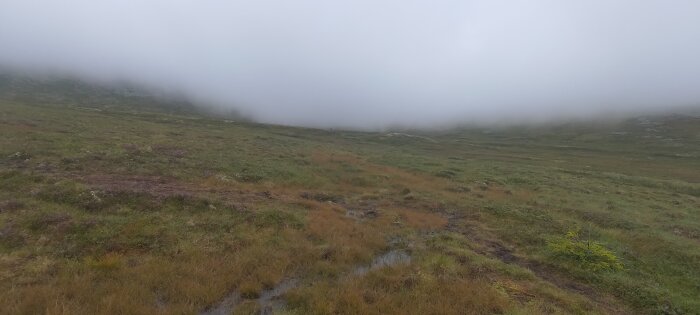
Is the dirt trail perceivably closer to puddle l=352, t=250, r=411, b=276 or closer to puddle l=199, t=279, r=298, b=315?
puddle l=352, t=250, r=411, b=276

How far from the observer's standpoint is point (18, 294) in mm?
11641

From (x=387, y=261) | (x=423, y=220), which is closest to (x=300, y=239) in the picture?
(x=387, y=261)

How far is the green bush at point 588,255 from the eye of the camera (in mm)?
19156

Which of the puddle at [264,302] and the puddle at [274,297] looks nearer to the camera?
the puddle at [264,302]

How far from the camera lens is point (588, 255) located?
20188 mm

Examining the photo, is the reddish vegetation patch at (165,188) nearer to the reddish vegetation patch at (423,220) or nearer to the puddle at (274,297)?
the reddish vegetation patch at (423,220)

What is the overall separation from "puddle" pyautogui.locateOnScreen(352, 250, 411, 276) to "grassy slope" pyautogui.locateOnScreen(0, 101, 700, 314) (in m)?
0.47

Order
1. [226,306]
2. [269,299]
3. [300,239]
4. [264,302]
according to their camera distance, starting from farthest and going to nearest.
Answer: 1. [300,239]
2. [269,299]
3. [264,302]
4. [226,306]

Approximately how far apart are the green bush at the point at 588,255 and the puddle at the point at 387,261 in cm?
813

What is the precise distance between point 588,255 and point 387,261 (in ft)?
33.5

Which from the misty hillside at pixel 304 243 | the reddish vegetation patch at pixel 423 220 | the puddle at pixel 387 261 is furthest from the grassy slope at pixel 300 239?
the puddle at pixel 387 261

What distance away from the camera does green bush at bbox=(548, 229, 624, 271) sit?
1916 centimetres

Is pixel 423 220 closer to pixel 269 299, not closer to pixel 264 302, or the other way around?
pixel 269 299

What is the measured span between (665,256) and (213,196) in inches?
1014
